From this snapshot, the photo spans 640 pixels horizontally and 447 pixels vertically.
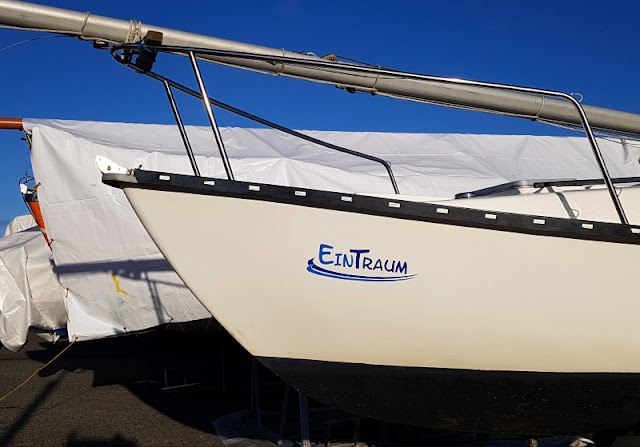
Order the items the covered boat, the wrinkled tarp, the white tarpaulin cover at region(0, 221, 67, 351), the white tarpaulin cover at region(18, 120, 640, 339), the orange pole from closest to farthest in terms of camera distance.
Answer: the covered boat, the orange pole, the white tarpaulin cover at region(18, 120, 640, 339), the white tarpaulin cover at region(0, 221, 67, 351), the wrinkled tarp

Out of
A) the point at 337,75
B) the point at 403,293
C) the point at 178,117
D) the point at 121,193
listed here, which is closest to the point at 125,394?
the point at 121,193

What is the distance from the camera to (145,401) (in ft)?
22.1

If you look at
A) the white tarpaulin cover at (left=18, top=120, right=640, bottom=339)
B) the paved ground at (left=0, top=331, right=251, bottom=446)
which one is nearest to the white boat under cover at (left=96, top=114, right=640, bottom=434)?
the paved ground at (left=0, top=331, right=251, bottom=446)

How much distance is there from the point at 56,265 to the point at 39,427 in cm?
151

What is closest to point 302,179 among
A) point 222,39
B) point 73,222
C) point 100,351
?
point 73,222

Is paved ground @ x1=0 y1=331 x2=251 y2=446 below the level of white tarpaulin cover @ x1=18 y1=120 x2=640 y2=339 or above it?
below

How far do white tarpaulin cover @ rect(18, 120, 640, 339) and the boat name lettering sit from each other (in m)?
3.16

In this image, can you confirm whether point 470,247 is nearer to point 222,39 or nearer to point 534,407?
point 534,407

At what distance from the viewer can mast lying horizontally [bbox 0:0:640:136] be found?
10.7 feet

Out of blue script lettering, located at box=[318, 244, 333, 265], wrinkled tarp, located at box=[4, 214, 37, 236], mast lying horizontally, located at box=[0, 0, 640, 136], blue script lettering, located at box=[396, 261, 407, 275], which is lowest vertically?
blue script lettering, located at box=[396, 261, 407, 275]

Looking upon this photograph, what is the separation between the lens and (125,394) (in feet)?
23.2

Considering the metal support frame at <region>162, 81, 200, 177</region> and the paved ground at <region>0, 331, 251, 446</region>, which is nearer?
the metal support frame at <region>162, 81, 200, 177</region>

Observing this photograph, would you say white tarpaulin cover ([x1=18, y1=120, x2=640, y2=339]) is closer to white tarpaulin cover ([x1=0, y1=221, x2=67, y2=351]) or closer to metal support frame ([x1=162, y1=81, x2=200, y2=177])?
white tarpaulin cover ([x1=0, y1=221, x2=67, y2=351])

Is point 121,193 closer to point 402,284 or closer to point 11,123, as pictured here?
point 11,123
